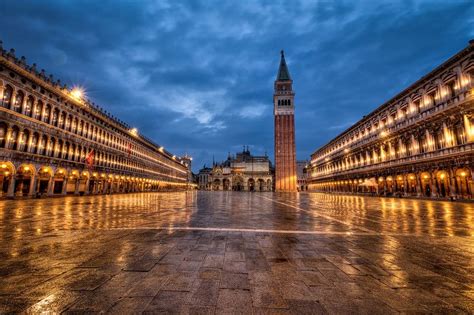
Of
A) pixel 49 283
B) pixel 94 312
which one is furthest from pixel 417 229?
pixel 49 283

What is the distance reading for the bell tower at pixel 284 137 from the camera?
273 feet

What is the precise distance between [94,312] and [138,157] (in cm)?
6287

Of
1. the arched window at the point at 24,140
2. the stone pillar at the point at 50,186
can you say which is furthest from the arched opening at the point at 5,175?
the stone pillar at the point at 50,186

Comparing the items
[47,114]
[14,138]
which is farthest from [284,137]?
[14,138]

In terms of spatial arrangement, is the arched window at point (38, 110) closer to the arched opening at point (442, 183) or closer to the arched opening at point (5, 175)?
the arched opening at point (5, 175)

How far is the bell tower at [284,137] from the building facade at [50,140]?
177 feet

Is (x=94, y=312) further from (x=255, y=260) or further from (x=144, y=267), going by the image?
(x=255, y=260)

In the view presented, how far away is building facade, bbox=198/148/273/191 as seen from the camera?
112688 mm

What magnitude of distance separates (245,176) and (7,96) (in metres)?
95.4

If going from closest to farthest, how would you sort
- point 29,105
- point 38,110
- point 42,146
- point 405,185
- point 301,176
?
1. point 29,105
2. point 38,110
3. point 42,146
4. point 405,185
5. point 301,176

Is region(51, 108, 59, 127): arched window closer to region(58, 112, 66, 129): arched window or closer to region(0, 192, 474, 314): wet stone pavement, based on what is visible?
region(58, 112, 66, 129): arched window

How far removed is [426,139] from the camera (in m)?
27.6

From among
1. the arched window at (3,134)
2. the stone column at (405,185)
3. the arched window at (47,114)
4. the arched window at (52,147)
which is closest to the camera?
the arched window at (3,134)

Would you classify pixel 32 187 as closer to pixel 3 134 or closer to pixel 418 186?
pixel 3 134
